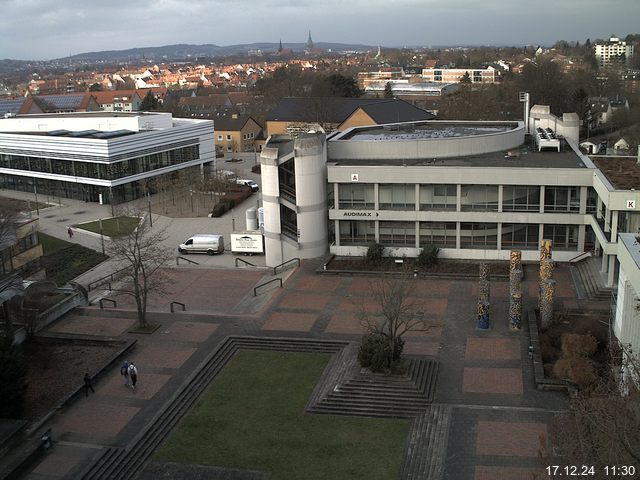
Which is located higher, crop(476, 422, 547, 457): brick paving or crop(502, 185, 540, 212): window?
crop(502, 185, 540, 212): window

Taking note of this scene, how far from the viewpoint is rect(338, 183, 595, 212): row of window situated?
4009 centimetres

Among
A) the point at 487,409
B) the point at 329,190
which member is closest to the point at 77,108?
the point at 329,190

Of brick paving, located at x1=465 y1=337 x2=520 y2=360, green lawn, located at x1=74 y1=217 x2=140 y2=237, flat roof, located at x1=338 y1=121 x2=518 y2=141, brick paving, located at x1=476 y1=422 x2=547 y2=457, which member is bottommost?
brick paving, located at x1=476 y1=422 x2=547 y2=457

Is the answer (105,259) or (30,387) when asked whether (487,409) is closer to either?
(30,387)

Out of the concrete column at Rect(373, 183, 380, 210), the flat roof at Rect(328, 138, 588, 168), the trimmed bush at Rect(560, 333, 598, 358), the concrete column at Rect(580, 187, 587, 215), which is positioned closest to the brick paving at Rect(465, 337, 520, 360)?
the trimmed bush at Rect(560, 333, 598, 358)

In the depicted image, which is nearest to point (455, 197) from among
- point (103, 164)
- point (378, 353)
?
point (378, 353)

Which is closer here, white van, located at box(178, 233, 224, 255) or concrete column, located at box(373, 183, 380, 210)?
concrete column, located at box(373, 183, 380, 210)

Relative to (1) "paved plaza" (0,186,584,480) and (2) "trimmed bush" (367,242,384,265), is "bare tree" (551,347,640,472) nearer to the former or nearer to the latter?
(1) "paved plaza" (0,186,584,480)

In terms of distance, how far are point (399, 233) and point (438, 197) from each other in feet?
10.4

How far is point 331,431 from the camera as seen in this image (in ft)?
Result: 80.2

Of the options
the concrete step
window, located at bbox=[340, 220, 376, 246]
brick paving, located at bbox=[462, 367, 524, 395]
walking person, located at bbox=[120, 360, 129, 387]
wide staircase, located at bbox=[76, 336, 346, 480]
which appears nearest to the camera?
the concrete step

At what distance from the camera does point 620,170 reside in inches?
1596

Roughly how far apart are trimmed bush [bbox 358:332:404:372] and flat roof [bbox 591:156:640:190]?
628 inches

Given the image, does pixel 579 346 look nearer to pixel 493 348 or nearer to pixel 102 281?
pixel 493 348
